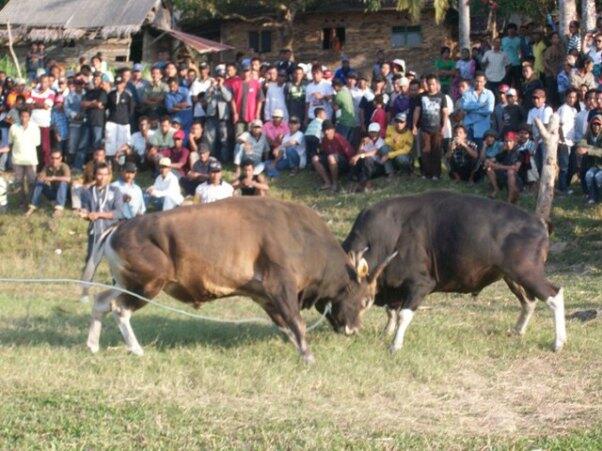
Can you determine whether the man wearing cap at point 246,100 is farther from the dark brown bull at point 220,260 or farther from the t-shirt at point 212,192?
the dark brown bull at point 220,260

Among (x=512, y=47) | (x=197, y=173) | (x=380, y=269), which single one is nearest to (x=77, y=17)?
(x=197, y=173)

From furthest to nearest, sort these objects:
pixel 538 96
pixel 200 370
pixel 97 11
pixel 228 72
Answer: pixel 97 11 < pixel 228 72 < pixel 538 96 < pixel 200 370

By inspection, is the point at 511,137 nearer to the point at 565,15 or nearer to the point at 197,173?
the point at 565,15

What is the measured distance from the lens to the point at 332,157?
23234 millimetres

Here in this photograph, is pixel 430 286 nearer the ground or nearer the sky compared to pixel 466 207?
nearer the ground

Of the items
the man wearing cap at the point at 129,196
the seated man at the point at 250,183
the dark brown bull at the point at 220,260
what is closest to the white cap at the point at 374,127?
the seated man at the point at 250,183

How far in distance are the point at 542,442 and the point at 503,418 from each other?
0.83 m

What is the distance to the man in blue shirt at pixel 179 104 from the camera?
24.7 meters

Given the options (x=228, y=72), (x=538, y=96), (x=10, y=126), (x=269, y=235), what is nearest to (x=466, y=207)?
(x=269, y=235)

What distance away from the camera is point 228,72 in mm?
24891

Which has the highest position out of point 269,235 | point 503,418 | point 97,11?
point 97,11

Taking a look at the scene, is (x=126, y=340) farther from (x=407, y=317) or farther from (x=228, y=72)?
(x=228, y=72)

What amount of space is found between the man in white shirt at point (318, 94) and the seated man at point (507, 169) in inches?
154

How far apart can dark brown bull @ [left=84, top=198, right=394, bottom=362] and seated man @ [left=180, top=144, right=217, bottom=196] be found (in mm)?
9714
